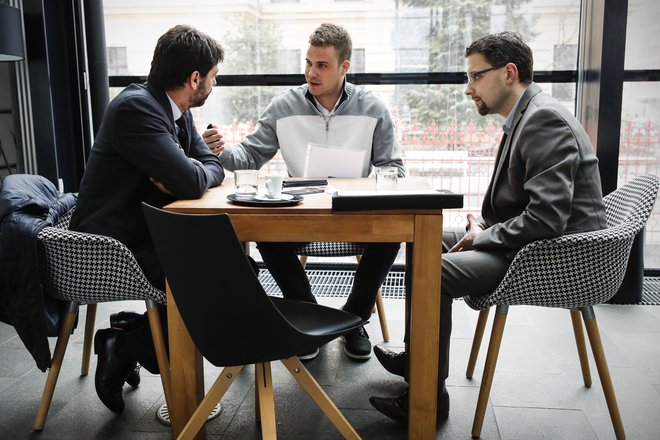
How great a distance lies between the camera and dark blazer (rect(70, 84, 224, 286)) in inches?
81.0

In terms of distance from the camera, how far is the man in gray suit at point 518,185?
1.94 m

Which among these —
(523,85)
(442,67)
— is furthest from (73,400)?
(442,67)

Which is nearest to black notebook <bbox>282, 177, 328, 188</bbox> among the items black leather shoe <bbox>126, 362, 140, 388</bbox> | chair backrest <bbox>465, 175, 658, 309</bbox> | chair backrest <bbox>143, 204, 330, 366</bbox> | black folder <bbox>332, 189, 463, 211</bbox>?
black folder <bbox>332, 189, 463, 211</bbox>

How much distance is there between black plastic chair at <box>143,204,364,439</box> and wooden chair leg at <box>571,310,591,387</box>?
41.0 inches

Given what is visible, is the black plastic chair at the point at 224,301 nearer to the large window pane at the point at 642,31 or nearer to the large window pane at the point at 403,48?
the large window pane at the point at 403,48

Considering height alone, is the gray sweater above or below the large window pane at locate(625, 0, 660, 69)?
below

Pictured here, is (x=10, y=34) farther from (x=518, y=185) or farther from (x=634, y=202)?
(x=634, y=202)

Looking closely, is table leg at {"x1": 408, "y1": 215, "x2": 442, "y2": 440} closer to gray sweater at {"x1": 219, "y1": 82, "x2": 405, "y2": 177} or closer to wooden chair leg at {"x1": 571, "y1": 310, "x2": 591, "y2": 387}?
wooden chair leg at {"x1": 571, "y1": 310, "x2": 591, "y2": 387}

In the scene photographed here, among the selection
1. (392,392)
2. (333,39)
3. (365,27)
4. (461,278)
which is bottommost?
(392,392)

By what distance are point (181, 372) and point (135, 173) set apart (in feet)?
2.20

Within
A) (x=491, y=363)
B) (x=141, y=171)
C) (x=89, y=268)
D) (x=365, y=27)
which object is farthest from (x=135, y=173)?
(x=365, y=27)

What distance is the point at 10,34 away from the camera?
10.2 feet

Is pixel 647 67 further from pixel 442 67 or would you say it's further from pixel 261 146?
pixel 261 146

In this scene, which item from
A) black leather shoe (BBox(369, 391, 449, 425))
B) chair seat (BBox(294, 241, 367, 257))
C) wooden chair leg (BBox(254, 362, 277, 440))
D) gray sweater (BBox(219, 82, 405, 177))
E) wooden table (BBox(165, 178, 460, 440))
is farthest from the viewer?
gray sweater (BBox(219, 82, 405, 177))
